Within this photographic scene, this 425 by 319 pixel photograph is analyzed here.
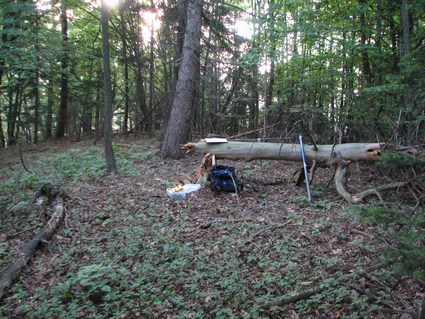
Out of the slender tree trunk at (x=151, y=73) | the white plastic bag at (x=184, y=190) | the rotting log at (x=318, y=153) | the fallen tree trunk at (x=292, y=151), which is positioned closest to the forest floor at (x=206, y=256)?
the white plastic bag at (x=184, y=190)

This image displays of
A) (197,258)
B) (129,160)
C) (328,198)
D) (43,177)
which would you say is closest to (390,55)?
(328,198)

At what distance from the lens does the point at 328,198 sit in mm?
6656

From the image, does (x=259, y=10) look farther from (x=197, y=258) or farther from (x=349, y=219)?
(x=197, y=258)

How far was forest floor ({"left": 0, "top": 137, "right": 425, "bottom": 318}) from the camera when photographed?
3420 millimetres

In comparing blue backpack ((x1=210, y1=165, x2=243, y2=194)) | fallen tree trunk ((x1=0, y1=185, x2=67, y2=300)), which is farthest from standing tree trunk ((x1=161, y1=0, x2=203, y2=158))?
fallen tree trunk ((x1=0, y1=185, x2=67, y2=300))

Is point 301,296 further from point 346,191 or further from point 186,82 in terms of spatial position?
point 186,82

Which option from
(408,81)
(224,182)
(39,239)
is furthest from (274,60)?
(39,239)

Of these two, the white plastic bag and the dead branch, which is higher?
the white plastic bag

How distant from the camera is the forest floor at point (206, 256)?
3.42 meters

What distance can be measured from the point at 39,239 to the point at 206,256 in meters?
2.99

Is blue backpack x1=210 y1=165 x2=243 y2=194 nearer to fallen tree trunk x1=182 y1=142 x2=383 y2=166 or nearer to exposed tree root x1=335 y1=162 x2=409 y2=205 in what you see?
fallen tree trunk x1=182 y1=142 x2=383 y2=166

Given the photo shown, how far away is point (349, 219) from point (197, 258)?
2763mm

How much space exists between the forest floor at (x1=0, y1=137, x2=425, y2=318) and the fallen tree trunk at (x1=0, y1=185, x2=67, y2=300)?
0.34 ft

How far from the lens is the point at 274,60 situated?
950cm
